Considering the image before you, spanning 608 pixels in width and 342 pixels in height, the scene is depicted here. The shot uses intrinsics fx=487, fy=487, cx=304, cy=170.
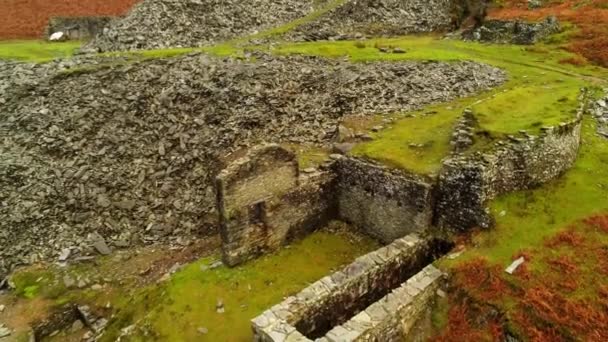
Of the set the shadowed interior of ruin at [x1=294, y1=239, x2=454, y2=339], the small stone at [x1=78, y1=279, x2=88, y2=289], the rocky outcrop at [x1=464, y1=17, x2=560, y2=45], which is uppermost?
the rocky outcrop at [x1=464, y1=17, x2=560, y2=45]

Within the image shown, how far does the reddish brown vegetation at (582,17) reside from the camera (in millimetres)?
27938

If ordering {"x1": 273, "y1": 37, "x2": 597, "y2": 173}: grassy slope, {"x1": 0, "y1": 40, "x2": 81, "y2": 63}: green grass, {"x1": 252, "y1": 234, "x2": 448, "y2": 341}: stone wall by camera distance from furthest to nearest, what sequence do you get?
{"x1": 0, "y1": 40, "x2": 81, "y2": 63}: green grass, {"x1": 273, "y1": 37, "x2": 597, "y2": 173}: grassy slope, {"x1": 252, "y1": 234, "x2": 448, "y2": 341}: stone wall

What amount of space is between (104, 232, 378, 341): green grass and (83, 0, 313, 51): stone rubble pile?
17.9 meters

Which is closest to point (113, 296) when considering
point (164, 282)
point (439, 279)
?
point (164, 282)

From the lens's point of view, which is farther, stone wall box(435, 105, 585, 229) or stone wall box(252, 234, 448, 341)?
stone wall box(435, 105, 585, 229)

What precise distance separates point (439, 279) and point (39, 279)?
13954mm

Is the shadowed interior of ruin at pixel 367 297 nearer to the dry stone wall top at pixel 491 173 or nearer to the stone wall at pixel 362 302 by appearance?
the stone wall at pixel 362 302

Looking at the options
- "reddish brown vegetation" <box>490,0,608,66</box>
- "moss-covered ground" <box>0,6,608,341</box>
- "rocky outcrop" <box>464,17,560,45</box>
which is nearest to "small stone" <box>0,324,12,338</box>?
"moss-covered ground" <box>0,6,608,341</box>

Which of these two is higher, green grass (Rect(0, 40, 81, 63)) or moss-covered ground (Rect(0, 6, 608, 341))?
green grass (Rect(0, 40, 81, 63))

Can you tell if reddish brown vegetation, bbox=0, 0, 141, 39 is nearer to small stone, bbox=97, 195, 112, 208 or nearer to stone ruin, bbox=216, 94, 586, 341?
small stone, bbox=97, 195, 112, 208

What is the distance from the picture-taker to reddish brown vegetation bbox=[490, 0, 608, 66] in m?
27.9

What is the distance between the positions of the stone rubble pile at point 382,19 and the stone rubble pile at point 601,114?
1678 cm

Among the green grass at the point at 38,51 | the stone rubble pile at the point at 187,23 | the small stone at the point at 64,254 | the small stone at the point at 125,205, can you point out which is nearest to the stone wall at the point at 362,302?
the small stone at the point at 125,205

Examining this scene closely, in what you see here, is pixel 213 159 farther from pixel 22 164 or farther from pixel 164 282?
pixel 22 164
